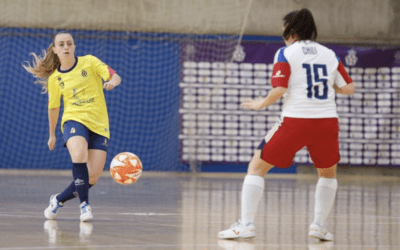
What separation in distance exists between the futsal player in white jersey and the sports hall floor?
34 centimetres

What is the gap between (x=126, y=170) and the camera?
324 inches

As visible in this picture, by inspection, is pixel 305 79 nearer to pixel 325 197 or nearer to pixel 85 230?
pixel 325 197

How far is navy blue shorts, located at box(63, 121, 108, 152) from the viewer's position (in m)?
6.73

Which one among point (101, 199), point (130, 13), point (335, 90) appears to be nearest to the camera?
point (335, 90)

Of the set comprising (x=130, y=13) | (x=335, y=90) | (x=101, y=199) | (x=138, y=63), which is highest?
(x=130, y=13)

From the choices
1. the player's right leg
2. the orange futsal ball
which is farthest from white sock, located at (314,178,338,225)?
the orange futsal ball

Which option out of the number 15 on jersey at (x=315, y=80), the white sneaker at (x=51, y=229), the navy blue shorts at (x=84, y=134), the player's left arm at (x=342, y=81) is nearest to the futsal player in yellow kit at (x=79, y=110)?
the navy blue shorts at (x=84, y=134)

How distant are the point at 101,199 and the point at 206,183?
14.0ft

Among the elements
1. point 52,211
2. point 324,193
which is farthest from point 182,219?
point 324,193

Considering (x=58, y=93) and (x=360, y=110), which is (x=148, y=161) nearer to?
(x=360, y=110)

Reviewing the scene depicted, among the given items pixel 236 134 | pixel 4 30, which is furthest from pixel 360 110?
pixel 4 30

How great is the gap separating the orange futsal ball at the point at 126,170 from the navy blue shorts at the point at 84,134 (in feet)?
4.35

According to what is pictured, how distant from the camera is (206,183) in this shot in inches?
527

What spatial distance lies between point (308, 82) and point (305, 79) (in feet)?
0.10
